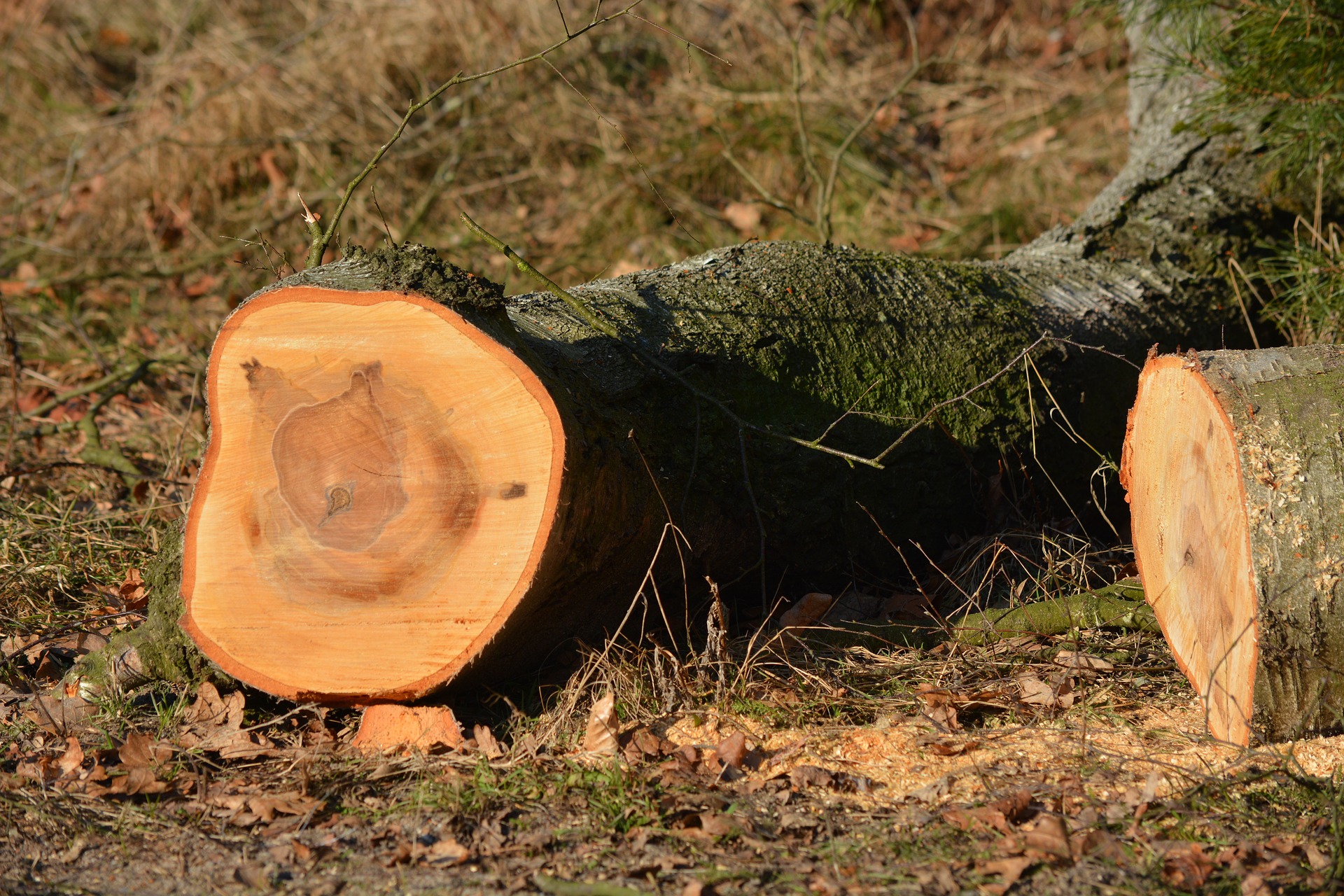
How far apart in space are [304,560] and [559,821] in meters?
0.73

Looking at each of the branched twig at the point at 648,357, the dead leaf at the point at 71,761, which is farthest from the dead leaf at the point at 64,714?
the branched twig at the point at 648,357

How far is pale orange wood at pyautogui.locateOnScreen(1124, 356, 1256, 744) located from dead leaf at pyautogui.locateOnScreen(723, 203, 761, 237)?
123 inches

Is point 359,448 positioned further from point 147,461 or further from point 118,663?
point 147,461

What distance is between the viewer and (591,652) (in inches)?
88.7

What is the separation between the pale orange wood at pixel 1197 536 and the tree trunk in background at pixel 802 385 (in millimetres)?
494

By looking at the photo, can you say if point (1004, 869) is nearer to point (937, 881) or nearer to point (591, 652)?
point (937, 881)

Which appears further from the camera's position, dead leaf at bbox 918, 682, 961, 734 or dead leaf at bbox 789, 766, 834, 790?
dead leaf at bbox 918, 682, 961, 734

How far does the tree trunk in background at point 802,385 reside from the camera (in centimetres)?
211

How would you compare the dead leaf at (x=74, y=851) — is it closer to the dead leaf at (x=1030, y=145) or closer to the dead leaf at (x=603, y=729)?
the dead leaf at (x=603, y=729)

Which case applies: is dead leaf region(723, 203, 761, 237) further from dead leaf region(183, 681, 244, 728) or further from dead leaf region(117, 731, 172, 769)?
dead leaf region(117, 731, 172, 769)

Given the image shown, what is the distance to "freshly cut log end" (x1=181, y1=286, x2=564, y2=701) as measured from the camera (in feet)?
6.37

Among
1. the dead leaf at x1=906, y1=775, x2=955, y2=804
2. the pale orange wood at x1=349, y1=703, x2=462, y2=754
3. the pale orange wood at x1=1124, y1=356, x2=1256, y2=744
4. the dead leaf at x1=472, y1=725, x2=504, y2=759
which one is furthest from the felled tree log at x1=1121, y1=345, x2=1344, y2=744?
the pale orange wood at x1=349, y1=703, x2=462, y2=754

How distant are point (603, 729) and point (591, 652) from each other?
0.20 metres

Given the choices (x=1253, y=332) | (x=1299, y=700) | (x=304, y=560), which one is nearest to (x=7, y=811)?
(x=304, y=560)
